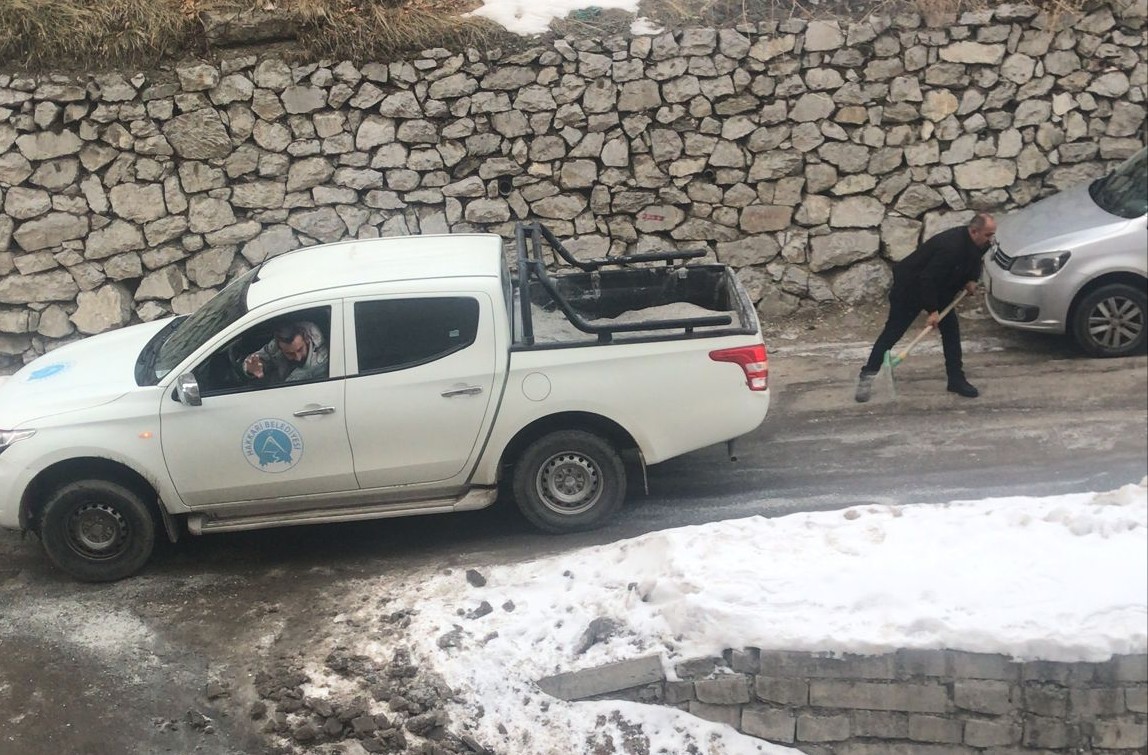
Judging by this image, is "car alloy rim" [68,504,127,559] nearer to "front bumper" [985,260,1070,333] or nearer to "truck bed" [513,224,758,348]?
"truck bed" [513,224,758,348]

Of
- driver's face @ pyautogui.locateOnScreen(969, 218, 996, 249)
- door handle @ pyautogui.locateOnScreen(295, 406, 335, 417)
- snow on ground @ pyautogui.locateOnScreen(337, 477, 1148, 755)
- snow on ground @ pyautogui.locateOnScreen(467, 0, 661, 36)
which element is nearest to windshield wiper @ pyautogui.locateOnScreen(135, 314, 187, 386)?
door handle @ pyautogui.locateOnScreen(295, 406, 335, 417)

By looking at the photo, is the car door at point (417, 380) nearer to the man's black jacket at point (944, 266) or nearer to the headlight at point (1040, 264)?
the man's black jacket at point (944, 266)

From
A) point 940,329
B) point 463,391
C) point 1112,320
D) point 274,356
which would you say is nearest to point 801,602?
point 463,391

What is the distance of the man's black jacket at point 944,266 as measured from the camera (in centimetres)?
783

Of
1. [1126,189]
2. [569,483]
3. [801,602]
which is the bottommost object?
[801,602]

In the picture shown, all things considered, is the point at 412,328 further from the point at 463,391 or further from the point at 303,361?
the point at 303,361

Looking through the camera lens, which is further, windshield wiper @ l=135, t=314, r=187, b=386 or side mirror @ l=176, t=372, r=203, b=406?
windshield wiper @ l=135, t=314, r=187, b=386

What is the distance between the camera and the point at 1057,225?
8.72m

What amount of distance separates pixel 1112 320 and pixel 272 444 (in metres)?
5.92

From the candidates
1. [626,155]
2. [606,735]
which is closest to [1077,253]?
[626,155]

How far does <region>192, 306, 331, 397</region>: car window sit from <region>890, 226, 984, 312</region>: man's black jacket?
14.0 feet

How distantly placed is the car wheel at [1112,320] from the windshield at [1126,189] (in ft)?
2.39

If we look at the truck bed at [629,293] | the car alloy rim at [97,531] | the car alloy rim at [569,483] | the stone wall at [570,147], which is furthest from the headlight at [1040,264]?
the car alloy rim at [97,531]

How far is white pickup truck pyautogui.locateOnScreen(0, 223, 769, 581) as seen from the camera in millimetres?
6508
